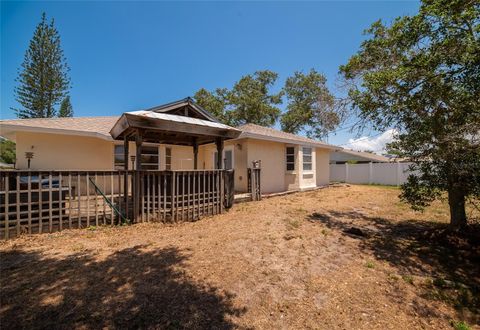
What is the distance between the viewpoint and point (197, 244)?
4.41m

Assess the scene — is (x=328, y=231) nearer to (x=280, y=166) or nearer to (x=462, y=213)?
(x=462, y=213)

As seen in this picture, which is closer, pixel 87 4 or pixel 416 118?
pixel 416 118

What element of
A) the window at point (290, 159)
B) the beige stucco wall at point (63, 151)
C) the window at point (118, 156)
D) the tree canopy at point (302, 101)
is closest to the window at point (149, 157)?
the window at point (118, 156)

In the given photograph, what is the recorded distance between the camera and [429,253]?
4.35m

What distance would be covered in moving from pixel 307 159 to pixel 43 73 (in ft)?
91.9

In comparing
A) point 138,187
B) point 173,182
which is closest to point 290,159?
point 173,182

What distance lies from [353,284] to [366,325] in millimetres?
819

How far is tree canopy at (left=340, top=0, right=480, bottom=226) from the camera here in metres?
3.99

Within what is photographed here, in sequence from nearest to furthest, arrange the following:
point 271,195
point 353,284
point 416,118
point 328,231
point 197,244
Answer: point 353,284
point 197,244
point 416,118
point 328,231
point 271,195

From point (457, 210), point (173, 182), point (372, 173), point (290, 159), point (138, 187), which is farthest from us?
point (372, 173)

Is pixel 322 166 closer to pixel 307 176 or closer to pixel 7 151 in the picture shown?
pixel 307 176

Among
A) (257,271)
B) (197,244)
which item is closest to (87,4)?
(197,244)

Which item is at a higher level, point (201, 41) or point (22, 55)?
point (22, 55)

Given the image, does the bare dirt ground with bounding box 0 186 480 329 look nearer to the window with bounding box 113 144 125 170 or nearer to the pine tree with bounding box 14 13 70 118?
the window with bounding box 113 144 125 170
